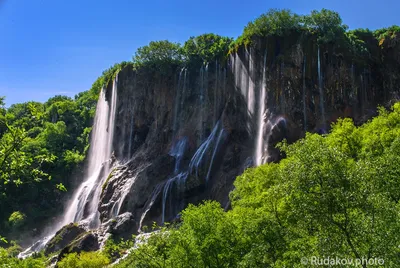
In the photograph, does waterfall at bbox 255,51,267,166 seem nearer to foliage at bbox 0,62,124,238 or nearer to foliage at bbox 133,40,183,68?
foliage at bbox 133,40,183,68

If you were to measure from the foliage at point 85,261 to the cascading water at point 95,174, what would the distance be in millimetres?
14107

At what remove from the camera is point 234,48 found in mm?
51219

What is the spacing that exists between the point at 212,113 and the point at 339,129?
2516 centimetres

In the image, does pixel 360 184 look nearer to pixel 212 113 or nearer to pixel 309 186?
pixel 309 186

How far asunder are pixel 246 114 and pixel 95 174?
91.4ft

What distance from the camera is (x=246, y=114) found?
1866 inches

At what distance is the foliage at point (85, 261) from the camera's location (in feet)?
109

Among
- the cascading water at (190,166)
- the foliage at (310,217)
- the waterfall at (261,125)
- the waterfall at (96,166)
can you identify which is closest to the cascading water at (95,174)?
the waterfall at (96,166)

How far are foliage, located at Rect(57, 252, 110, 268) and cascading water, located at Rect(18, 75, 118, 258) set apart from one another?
14107mm

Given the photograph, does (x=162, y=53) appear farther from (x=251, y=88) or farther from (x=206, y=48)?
(x=251, y=88)

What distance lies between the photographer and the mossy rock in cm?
4469

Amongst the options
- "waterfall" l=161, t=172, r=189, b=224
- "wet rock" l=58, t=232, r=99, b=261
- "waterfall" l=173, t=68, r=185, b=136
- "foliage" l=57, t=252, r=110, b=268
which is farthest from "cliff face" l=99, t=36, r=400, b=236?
"foliage" l=57, t=252, r=110, b=268

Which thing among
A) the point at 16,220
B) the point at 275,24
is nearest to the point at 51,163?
the point at 16,220

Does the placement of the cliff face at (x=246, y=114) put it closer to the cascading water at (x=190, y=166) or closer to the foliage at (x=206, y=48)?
the cascading water at (x=190, y=166)
